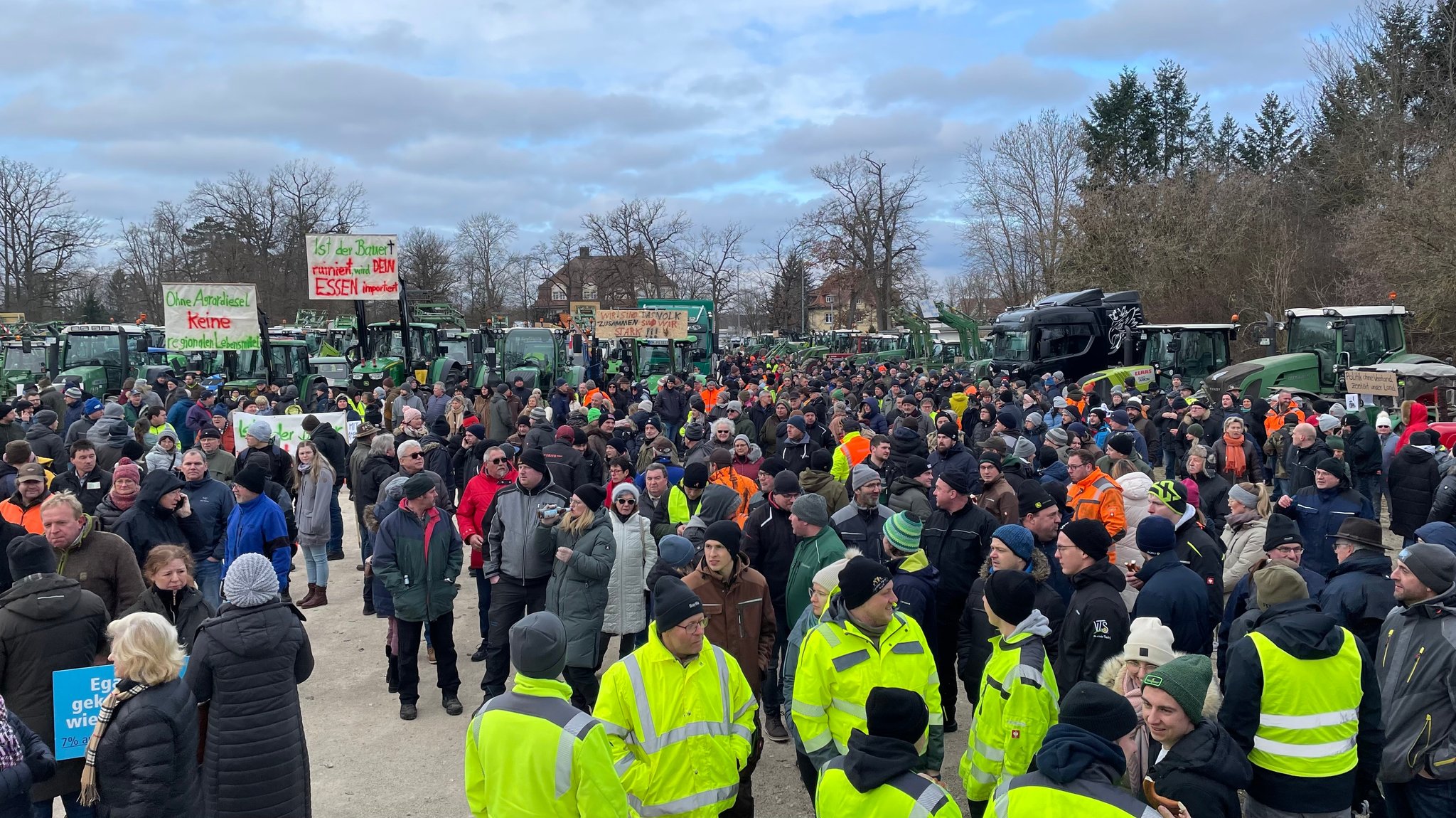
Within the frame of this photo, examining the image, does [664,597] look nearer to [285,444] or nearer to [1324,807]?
[1324,807]

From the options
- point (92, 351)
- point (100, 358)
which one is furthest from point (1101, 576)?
point (92, 351)

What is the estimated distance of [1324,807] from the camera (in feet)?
11.8

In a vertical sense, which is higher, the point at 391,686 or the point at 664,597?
the point at 664,597

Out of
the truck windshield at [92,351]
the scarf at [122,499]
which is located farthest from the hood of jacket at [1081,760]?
the truck windshield at [92,351]

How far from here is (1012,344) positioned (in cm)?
2403

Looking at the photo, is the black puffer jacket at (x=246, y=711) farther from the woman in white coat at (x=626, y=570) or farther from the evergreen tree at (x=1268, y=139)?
the evergreen tree at (x=1268, y=139)

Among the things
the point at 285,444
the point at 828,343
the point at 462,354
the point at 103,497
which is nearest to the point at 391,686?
the point at 103,497

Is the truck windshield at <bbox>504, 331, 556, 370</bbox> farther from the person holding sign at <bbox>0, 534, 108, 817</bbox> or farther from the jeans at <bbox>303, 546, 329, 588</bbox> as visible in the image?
the person holding sign at <bbox>0, 534, 108, 817</bbox>

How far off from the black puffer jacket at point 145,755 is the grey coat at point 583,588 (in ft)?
7.99

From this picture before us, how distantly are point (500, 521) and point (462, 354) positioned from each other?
888 inches

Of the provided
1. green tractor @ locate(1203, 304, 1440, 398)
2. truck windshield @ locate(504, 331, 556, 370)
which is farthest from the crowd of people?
truck windshield @ locate(504, 331, 556, 370)

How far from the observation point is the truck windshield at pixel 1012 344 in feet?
77.4

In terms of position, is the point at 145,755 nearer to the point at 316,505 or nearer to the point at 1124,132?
the point at 316,505

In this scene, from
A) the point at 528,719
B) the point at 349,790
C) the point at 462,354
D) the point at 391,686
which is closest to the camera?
the point at 528,719
